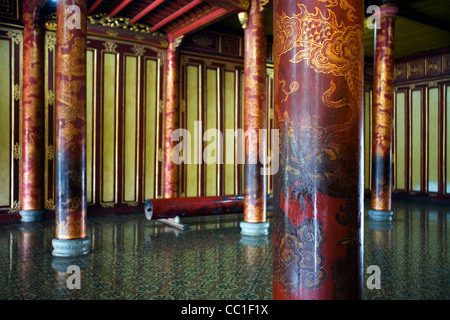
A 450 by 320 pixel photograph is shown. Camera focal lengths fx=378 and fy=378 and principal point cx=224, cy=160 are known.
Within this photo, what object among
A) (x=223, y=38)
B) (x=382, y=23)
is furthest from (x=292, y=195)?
(x=223, y=38)

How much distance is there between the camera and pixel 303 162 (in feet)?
4.87

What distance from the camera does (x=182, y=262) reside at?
445cm

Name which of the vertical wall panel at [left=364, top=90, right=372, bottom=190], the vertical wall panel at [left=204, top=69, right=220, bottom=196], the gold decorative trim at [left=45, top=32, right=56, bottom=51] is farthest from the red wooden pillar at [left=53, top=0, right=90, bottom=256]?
the vertical wall panel at [left=364, top=90, right=372, bottom=190]

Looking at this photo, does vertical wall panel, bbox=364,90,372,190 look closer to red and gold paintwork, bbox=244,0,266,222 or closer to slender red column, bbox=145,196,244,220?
slender red column, bbox=145,196,244,220

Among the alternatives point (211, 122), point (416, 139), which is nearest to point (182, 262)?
point (211, 122)

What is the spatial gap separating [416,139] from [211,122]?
6719 mm

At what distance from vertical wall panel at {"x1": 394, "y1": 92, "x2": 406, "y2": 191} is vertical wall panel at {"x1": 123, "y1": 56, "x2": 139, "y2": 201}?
8.46 metres

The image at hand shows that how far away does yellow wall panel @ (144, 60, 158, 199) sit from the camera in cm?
873

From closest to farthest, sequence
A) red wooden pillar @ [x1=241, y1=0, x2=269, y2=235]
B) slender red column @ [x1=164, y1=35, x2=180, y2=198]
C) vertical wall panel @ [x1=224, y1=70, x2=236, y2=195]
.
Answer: red wooden pillar @ [x1=241, y1=0, x2=269, y2=235] → slender red column @ [x1=164, y1=35, x2=180, y2=198] → vertical wall panel @ [x1=224, y1=70, x2=236, y2=195]

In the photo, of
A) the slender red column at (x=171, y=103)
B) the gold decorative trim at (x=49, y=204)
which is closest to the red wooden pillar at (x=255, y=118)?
the slender red column at (x=171, y=103)

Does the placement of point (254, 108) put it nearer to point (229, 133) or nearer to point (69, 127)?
point (69, 127)

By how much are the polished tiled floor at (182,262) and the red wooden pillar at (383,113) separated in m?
0.64

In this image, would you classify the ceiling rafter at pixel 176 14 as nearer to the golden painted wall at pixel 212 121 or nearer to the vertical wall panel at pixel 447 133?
the golden painted wall at pixel 212 121
